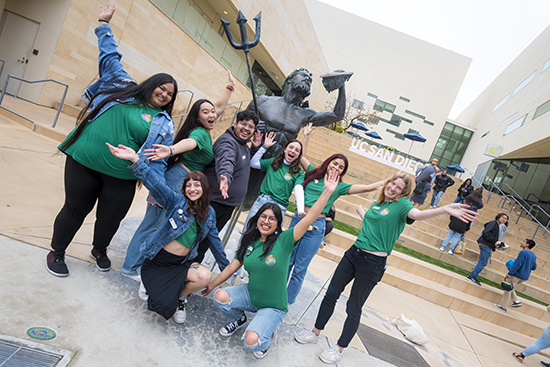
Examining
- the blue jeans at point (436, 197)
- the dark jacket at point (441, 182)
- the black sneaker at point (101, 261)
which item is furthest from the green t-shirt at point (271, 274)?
the blue jeans at point (436, 197)

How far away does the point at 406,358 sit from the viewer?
327 centimetres

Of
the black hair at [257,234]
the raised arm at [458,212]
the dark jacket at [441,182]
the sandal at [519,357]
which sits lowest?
the sandal at [519,357]

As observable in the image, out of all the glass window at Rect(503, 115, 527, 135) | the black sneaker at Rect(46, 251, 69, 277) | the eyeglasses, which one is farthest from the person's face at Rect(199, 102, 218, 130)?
the glass window at Rect(503, 115, 527, 135)

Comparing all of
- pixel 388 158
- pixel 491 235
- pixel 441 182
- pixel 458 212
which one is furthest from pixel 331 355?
pixel 388 158

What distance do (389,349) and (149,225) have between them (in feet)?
9.14

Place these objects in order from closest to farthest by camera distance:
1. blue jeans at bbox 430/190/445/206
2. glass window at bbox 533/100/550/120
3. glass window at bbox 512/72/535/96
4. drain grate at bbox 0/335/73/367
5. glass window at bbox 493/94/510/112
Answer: drain grate at bbox 0/335/73/367 → blue jeans at bbox 430/190/445/206 → glass window at bbox 533/100/550/120 → glass window at bbox 512/72/535/96 → glass window at bbox 493/94/510/112

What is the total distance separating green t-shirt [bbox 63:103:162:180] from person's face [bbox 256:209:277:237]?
105 cm

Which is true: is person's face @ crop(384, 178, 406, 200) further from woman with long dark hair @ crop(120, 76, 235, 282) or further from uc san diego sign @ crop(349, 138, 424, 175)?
uc san diego sign @ crop(349, 138, 424, 175)

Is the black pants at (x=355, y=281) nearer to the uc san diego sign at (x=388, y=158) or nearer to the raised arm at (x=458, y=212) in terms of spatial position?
the raised arm at (x=458, y=212)

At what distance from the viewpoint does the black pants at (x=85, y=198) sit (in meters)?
2.20

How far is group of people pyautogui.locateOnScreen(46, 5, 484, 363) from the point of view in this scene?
2168 mm

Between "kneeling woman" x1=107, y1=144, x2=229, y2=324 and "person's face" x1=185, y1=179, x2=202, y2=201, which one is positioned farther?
"person's face" x1=185, y1=179, x2=202, y2=201

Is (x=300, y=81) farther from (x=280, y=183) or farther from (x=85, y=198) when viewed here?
(x=85, y=198)

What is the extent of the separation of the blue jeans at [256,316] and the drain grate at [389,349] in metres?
1.34
